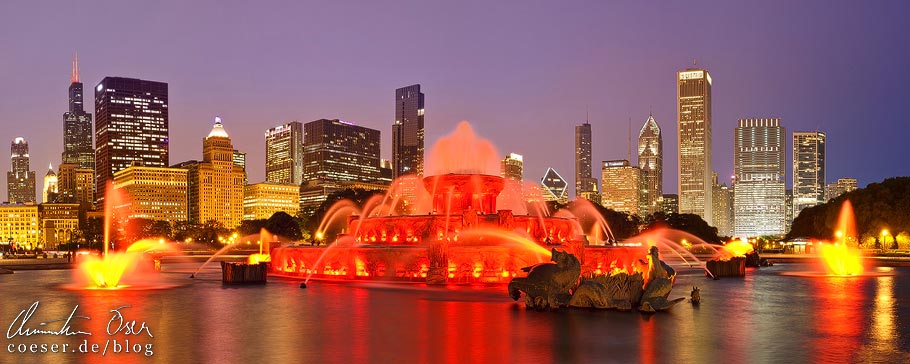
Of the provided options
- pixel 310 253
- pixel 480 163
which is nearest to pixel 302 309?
pixel 310 253

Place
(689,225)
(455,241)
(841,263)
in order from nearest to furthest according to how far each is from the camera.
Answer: (455,241) < (841,263) < (689,225)

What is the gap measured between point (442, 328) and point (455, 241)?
1402 cm

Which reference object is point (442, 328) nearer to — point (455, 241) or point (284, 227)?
point (455, 241)

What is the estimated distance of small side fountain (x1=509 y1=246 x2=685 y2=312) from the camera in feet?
65.1

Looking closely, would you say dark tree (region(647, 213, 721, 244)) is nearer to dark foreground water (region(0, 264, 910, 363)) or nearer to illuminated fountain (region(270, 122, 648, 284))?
illuminated fountain (region(270, 122, 648, 284))

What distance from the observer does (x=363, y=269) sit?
30812mm

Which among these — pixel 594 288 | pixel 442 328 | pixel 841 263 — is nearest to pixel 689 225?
pixel 841 263

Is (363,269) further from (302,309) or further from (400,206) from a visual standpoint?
(400,206)

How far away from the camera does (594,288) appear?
66.2ft

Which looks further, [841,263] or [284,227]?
[284,227]
